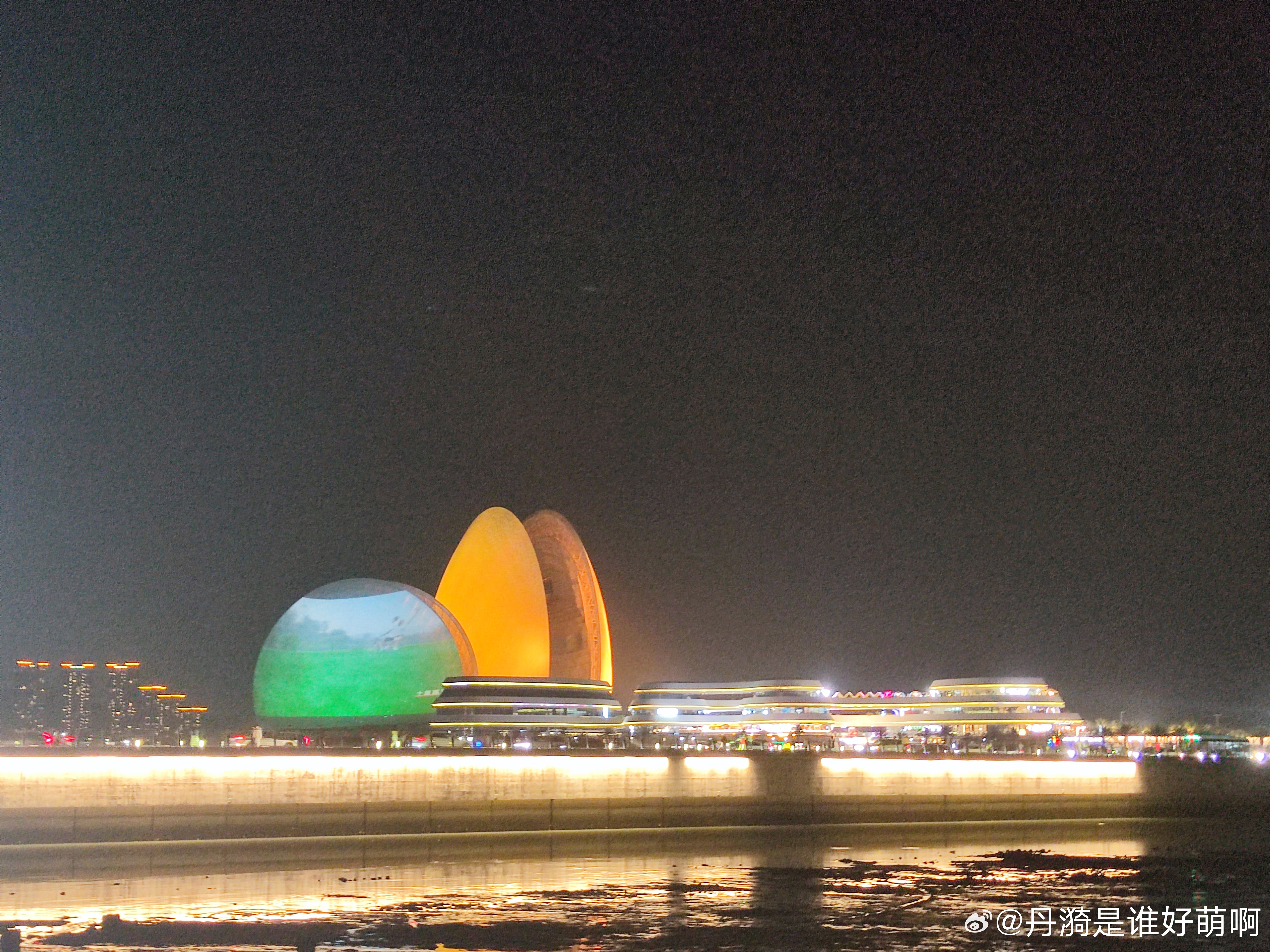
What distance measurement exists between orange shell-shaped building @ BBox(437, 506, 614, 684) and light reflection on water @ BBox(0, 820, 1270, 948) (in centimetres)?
2286

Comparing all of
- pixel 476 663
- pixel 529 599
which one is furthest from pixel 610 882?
pixel 529 599

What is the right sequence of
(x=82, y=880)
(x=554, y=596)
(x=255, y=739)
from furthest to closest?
(x=554, y=596)
(x=255, y=739)
(x=82, y=880)

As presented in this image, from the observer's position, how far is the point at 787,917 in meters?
31.3

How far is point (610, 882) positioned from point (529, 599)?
43.2 metres

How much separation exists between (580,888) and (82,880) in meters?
15.8

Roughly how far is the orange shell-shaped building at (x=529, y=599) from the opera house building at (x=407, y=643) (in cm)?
8

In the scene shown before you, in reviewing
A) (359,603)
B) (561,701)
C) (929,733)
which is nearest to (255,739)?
(359,603)

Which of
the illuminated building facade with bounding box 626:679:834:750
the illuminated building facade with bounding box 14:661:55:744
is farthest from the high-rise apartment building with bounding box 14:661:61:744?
the illuminated building facade with bounding box 626:679:834:750

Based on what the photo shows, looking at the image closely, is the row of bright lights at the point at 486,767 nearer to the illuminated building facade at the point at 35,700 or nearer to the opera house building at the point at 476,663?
the opera house building at the point at 476,663

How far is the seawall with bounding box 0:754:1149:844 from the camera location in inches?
2073

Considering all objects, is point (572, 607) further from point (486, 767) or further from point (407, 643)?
point (486, 767)

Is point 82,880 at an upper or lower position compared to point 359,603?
lower

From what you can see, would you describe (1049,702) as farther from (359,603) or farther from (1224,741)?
(359,603)

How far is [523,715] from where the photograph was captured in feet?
250
